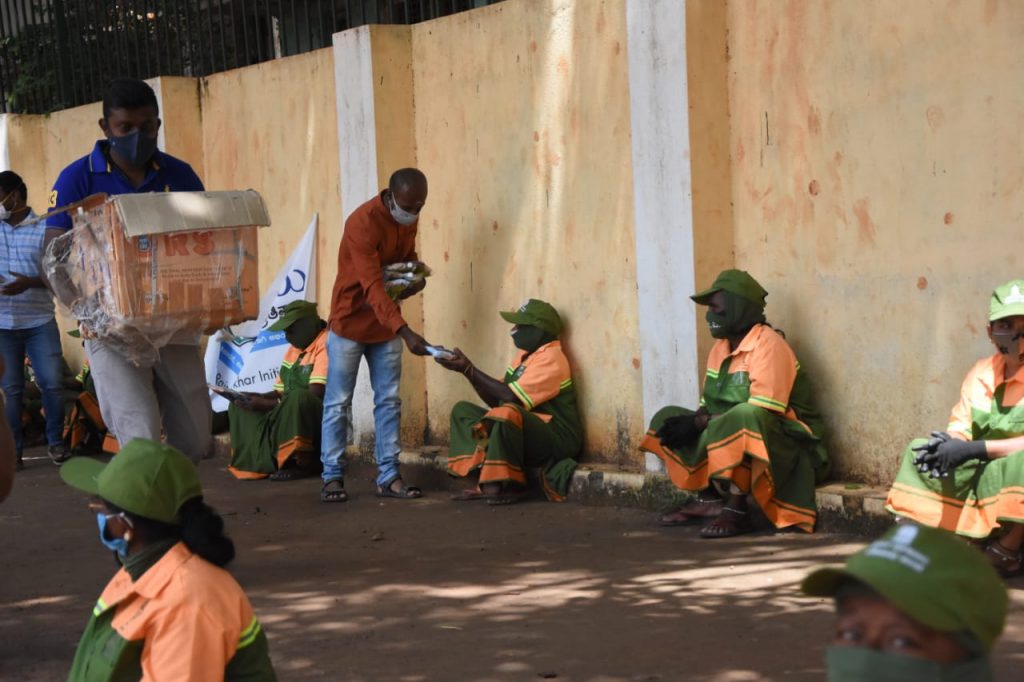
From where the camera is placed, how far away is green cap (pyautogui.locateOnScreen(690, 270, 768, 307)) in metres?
6.71

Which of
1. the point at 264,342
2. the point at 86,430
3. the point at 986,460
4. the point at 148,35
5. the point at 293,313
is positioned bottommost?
the point at 86,430

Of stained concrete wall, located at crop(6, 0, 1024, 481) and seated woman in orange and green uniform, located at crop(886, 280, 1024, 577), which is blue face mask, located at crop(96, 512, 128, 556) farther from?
stained concrete wall, located at crop(6, 0, 1024, 481)

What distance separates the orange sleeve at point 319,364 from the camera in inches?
359

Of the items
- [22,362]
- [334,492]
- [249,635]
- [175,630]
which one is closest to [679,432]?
[334,492]

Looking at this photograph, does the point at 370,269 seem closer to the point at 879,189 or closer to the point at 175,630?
the point at 879,189

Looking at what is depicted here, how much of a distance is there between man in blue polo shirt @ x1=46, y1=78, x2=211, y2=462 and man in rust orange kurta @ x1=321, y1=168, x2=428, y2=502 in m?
2.12

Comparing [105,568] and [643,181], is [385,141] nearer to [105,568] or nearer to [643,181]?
[643,181]

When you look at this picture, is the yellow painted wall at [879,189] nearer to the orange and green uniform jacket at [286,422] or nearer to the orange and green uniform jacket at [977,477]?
the orange and green uniform jacket at [977,477]

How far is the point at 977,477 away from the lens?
5602 mm

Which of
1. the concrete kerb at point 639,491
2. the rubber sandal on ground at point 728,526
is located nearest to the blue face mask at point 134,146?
the rubber sandal on ground at point 728,526

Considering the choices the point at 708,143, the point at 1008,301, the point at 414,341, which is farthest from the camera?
the point at 414,341

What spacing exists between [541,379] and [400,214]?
1.20 meters

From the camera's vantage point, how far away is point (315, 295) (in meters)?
9.86

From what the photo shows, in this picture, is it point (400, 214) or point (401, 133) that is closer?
point (400, 214)
